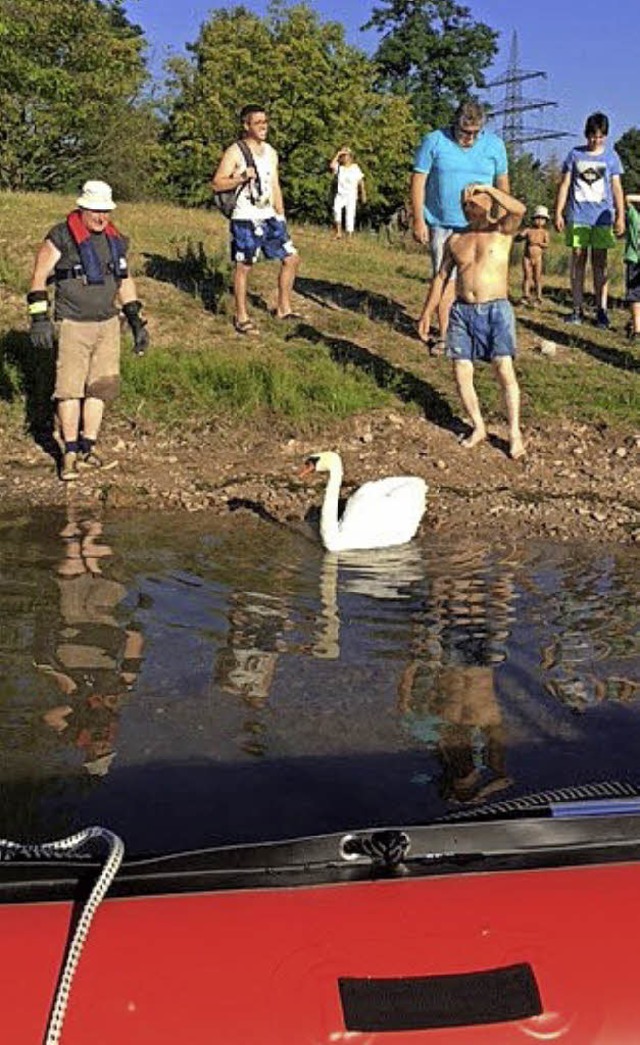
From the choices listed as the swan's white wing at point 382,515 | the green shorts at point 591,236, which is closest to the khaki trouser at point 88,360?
the swan's white wing at point 382,515

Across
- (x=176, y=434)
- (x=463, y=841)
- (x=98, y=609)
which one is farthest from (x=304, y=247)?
(x=463, y=841)

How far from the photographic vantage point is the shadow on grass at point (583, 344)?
37.3ft

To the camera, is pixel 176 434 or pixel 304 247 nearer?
pixel 176 434

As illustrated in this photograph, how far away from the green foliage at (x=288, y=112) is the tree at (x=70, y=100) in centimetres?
196

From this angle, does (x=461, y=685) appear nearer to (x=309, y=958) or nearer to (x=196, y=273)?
(x=309, y=958)

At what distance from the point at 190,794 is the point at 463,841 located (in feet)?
5.66

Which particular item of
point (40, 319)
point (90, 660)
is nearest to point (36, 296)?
point (40, 319)

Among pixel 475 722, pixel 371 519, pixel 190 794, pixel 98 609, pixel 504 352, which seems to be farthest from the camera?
pixel 504 352

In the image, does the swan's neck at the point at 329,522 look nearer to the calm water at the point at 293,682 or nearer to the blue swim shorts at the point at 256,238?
the calm water at the point at 293,682

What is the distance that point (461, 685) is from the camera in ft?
17.1

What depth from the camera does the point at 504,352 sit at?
8.79 meters

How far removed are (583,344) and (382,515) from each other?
5.45 meters

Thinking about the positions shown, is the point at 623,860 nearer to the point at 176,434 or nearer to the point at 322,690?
the point at 322,690

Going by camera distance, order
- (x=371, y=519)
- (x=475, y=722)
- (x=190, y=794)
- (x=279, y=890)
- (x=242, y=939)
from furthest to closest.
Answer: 1. (x=371, y=519)
2. (x=475, y=722)
3. (x=190, y=794)
4. (x=279, y=890)
5. (x=242, y=939)
